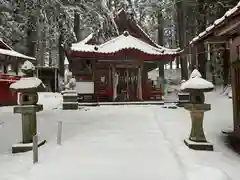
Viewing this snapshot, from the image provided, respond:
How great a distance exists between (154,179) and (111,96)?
16.0m

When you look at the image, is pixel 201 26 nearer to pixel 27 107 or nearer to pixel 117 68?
pixel 117 68

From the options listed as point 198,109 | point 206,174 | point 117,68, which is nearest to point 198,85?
point 198,109

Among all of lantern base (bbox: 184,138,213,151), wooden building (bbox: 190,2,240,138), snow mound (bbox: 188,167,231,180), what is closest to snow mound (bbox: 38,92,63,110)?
wooden building (bbox: 190,2,240,138)

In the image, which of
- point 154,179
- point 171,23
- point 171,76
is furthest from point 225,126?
point 171,76

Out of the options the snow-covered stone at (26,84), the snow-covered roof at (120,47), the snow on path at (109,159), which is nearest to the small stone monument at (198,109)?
the snow on path at (109,159)

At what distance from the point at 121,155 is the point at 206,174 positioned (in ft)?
6.69

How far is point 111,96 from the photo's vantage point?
2166 centimetres

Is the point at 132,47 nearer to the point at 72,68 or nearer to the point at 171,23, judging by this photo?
the point at 72,68

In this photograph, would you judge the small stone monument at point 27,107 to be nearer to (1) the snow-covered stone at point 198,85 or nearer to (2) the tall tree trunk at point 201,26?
(1) the snow-covered stone at point 198,85

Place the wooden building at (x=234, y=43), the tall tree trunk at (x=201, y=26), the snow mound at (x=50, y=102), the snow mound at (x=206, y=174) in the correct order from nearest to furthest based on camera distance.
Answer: the snow mound at (x=206, y=174), the wooden building at (x=234, y=43), the snow mound at (x=50, y=102), the tall tree trunk at (x=201, y=26)

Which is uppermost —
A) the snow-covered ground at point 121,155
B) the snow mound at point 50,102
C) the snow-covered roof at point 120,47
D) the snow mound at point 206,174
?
the snow-covered roof at point 120,47

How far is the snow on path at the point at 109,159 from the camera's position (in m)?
5.93

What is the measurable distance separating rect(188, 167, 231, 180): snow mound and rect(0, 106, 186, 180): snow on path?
0.63 ft

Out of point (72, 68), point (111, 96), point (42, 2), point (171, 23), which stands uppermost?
point (171, 23)
